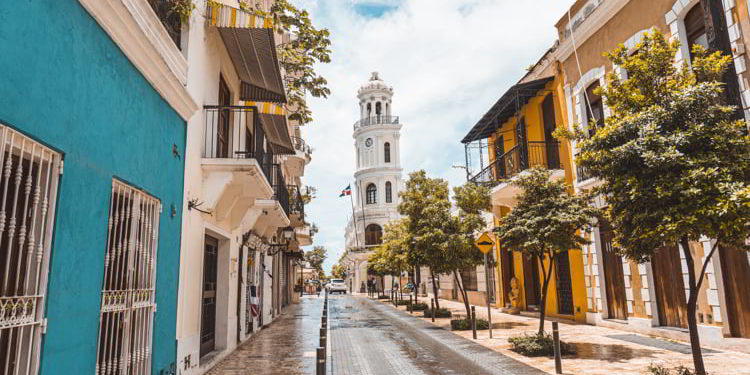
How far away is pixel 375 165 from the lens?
5800 cm

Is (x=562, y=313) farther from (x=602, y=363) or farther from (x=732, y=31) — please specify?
(x=732, y=31)

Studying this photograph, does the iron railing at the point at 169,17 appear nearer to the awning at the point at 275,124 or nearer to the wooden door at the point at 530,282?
the awning at the point at 275,124

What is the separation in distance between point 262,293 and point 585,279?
1088 centimetres

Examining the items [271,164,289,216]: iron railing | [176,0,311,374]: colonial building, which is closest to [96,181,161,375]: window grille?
[176,0,311,374]: colonial building

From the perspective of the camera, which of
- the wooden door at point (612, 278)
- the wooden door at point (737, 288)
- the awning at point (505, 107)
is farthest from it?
the awning at point (505, 107)

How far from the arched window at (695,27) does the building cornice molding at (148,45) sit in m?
10.7

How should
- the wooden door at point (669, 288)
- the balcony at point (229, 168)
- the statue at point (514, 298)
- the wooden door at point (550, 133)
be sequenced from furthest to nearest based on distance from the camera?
the statue at point (514, 298) < the wooden door at point (550, 133) < the wooden door at point (669, 288) < the balcony at point (229, 168)

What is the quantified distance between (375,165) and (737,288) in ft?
160

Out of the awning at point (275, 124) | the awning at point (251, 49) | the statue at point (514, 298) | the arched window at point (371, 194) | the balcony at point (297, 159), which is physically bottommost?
the statue at point (514, 298)

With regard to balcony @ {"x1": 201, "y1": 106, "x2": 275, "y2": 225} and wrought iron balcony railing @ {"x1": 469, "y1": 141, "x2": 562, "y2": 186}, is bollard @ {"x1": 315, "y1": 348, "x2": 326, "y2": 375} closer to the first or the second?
balcony @ {"x1": 201, "y1": 106, "x2": 275, "y2": 225}

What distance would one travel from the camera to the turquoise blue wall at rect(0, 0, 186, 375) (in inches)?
147

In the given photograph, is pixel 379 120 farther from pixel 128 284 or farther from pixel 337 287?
pixel 128 284

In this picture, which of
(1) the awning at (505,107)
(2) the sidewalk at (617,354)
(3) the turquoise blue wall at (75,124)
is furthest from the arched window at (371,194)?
(3) the turquoise blue wall at (75,124)

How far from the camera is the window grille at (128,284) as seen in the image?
5426 mm
